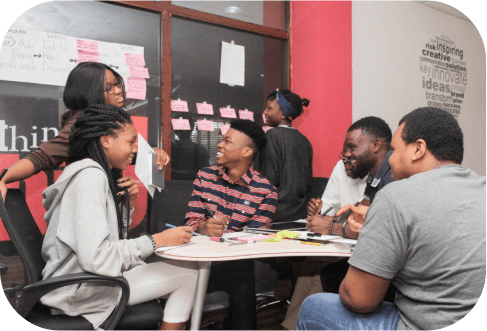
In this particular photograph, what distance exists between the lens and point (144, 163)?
69.9 inches

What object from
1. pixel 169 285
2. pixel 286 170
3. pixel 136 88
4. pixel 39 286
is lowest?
pixel 169 285

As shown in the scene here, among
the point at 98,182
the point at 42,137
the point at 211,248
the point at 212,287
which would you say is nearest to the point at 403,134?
the point at 211,248

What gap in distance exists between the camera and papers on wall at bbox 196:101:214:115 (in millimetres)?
3037

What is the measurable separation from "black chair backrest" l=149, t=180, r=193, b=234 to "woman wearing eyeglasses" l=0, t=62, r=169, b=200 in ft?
1.03

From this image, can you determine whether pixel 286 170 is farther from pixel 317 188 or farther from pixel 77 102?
pixel 77 102

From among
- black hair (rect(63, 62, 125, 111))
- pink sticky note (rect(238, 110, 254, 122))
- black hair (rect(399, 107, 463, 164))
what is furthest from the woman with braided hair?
pink sticky note (rect(238, 110, 254, 122))

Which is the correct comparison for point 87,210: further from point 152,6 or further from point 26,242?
point 152,6

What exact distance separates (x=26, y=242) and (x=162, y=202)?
3.31 feet

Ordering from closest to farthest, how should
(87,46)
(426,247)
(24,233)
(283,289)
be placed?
(426,247) → (24,233) → (87,46) → (283,289)

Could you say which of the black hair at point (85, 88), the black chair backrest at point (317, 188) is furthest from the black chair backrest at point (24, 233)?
the black chair backrest at point (317, 188)

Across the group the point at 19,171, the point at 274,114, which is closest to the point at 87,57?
the point at 19,171

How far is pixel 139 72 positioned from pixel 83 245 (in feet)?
6.03

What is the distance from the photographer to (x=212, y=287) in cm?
206

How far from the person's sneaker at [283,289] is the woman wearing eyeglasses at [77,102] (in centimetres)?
146
